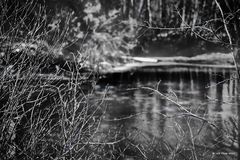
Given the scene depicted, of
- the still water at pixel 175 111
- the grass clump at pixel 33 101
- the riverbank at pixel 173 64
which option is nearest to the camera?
the grass clump at pixel 33 101

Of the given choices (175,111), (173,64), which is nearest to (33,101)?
(175,111)

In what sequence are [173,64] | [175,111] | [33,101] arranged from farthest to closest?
[173,64] < [175,111] < [33,101]

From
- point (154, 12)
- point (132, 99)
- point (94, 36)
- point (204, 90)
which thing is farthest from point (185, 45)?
point (132, 99)

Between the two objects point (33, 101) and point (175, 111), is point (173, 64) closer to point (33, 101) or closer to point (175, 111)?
point (175, 111)

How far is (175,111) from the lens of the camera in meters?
10.9

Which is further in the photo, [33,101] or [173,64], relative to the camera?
[173,64]

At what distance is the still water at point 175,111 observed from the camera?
272 inches

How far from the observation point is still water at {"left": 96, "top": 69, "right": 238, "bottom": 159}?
6914mm

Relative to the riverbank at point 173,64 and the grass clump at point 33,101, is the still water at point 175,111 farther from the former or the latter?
the riverbank at point 173,64

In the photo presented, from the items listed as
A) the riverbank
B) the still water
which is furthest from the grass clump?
the riverbank

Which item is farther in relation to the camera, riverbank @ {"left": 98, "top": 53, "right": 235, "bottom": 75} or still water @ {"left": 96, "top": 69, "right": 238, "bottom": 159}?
riverbank @ {"left": 98, "top": 53, "right": 235, "bottom": 75}

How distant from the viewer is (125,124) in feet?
31.2

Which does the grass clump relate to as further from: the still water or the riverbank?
the riverbank

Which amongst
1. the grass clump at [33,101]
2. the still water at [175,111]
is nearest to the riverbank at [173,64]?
the still water at [175,111]
